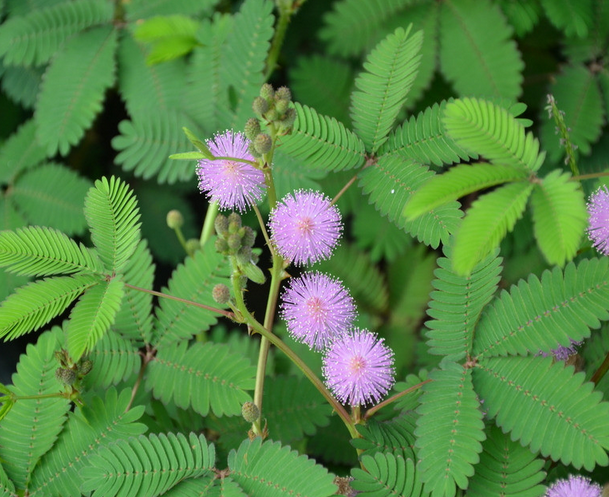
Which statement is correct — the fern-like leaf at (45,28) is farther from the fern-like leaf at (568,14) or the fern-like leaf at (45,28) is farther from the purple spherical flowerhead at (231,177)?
the fern-like leaf at (568,14)

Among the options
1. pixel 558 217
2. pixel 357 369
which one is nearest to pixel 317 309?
pixel 357 369

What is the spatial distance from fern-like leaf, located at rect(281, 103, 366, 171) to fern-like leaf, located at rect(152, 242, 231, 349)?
286mm

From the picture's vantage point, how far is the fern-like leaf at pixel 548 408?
0.98m

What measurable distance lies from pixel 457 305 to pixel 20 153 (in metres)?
1.49

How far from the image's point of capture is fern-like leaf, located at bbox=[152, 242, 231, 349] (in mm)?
1316

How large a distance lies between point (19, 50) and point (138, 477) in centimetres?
133

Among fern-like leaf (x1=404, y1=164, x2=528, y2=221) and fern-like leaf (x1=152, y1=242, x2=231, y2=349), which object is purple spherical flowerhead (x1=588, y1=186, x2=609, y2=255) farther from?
A: fern-like leaf (x1=152, y1=242, x2=231, y2=349)

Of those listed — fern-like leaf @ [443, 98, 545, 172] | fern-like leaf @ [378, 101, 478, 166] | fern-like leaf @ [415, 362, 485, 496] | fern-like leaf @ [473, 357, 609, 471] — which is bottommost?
fern-like leaf @ [415, 362, 485, 496]

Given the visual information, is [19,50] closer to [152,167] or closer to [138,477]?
[152,167]

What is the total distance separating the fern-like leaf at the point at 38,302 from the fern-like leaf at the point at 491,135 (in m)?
0.70

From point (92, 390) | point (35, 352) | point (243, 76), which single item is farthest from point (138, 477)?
point (243, 76)

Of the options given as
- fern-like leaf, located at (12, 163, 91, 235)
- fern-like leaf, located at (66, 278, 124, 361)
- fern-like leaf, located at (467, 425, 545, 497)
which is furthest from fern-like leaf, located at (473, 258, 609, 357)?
fern-like leaf, located at (12, 163, 91, 235)

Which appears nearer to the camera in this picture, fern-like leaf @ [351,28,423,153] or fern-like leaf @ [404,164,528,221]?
fern-like leaf @ [404,164,528,221]

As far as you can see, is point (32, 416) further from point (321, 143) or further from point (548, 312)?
point (548, 312)
